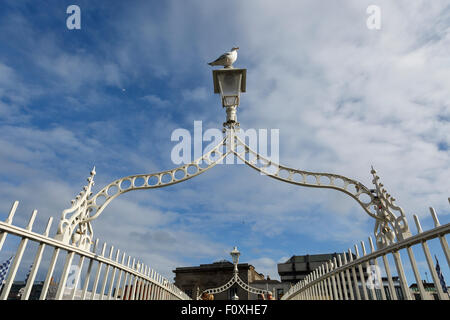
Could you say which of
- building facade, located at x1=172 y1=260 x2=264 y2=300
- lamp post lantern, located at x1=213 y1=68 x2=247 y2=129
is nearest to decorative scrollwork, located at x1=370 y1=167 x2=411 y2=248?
lamp post lantern, located at x1=213 y1=68 x2=247 y2=129

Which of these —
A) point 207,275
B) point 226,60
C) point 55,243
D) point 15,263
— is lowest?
point 15,263

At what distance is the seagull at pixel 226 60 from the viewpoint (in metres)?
8.43

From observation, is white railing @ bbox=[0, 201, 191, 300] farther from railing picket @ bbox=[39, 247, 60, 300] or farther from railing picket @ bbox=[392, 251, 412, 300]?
railing picket @ bbox=[392, 251, 412, 300]

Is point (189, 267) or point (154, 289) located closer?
point (154, 289)

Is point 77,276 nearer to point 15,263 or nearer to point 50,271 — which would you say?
point 50,271

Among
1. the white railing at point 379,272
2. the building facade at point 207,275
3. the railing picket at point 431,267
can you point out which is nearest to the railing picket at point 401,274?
the white railing at point 379,272

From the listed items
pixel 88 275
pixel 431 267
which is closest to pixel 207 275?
pixel 88 275

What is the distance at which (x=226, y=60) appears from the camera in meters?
8.48

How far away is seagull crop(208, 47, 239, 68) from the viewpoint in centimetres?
843

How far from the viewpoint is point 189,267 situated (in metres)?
42.1

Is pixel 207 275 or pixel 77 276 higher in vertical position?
pixel 207 275
